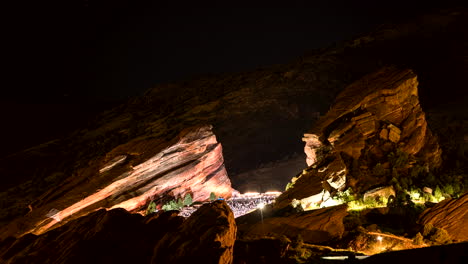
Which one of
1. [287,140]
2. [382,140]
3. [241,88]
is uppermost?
[241,88]

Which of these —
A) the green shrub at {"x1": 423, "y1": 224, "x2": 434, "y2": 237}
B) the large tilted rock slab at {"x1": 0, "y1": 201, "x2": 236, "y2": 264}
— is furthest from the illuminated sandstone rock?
the large tilted rock slab at {"x1": 0, "y1": 201, "x2": 236, "y2": 264}

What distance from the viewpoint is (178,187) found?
26500mm

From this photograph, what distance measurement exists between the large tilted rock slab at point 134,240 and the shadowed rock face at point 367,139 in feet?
29.9

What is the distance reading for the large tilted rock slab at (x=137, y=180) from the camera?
858 inches

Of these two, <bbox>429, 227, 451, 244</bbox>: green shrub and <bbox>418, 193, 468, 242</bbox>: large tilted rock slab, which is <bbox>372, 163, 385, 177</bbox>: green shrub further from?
<bbox>429, 227, 451, 244</bbox>: green shrub

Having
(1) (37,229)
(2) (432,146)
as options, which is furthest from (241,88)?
(1) (37,229)

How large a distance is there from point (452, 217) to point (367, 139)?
8.14 m

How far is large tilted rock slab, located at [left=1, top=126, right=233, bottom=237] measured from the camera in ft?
71.5

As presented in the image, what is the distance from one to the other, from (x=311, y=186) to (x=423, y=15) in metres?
27.9

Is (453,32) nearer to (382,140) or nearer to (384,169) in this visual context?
(382,140)

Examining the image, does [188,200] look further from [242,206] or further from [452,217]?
[452,217]

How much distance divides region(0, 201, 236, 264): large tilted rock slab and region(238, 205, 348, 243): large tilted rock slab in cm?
488

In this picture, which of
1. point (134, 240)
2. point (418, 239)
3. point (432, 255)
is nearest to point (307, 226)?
point (418, 239)

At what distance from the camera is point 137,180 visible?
24531 mm
